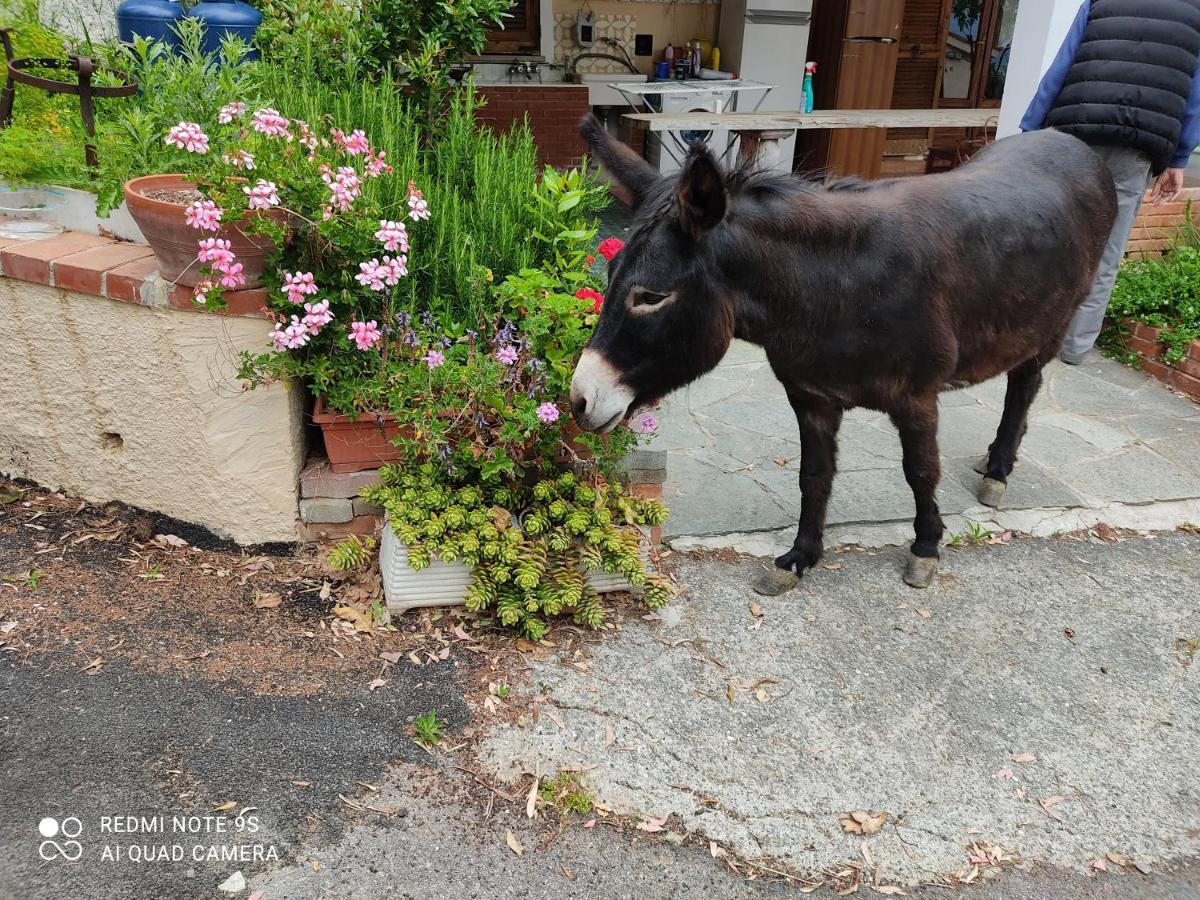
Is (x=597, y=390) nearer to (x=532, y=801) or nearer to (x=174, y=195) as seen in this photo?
(x=532, y=801)

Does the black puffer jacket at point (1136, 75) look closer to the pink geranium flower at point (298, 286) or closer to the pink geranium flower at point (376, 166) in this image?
the pink geranium flower at point (376, 166)

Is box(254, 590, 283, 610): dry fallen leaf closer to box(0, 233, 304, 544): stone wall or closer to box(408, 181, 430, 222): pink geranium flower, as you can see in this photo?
box(0, 233, 304, 544): stone wall

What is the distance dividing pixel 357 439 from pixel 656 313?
1226 millimetres

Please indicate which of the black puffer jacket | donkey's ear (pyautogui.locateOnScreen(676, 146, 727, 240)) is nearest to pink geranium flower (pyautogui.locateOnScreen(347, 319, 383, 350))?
donkey's ear (pyautogui.locateOnScreen(676, 146, 727, 240))

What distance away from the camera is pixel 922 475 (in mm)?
3131

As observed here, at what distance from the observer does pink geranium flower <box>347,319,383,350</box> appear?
2812 millimetres

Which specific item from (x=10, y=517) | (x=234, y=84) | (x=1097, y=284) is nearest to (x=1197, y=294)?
(x=1097, y=284)

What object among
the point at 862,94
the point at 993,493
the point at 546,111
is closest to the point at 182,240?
the point at 993,493

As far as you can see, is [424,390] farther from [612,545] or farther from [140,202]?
[140,202]

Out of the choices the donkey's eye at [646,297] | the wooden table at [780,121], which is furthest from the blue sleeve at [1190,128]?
the wooden table at [780,121]

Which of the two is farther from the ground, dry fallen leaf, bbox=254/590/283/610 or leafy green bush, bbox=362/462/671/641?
leafy green bush, bbox=362/462/671/641

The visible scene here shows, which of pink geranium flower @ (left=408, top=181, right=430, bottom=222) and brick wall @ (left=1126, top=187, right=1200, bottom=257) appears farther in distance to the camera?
brick wall @ (left=1126, top=187, right=1200, bottom=257)

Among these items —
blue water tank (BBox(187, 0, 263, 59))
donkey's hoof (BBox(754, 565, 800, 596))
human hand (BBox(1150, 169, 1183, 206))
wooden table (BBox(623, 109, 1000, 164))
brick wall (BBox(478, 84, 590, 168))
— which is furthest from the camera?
brick wall (BBox(478, 84, 590, 168))

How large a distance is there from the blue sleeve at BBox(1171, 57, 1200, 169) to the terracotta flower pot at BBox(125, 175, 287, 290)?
148 inches
